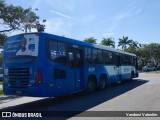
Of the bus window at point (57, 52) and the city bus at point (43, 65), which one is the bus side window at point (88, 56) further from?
the bus window at point (57, 52)

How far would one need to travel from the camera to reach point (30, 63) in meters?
12.6

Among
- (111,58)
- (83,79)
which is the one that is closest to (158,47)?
(111,58)

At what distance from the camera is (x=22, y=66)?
12812mm

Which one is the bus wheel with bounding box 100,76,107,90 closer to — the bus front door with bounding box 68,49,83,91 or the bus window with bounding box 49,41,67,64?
the bus front door with bounding box 68,49,83,91

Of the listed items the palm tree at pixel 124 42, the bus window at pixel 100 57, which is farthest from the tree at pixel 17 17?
the palm tree at pixel 124 42

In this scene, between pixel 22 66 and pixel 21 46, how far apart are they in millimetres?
956

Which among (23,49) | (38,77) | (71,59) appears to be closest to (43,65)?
(38,77)

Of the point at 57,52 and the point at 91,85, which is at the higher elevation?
the point at 57,52

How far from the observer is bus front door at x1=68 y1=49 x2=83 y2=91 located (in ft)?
48.1

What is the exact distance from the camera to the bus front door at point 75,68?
14.7 meters

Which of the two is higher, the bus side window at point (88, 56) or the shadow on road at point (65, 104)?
the bus side window at point (88, 56)

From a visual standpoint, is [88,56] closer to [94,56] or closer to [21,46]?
[94,56]

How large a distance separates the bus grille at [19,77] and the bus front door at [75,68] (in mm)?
2547

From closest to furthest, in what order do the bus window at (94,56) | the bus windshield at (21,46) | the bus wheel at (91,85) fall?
the bus windshield at (21,46)
the bus wheel at (91,85)
the bus window at (94,56)
